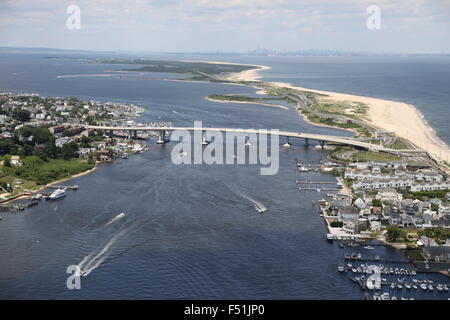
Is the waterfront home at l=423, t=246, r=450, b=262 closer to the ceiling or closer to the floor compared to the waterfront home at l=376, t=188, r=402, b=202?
closer to the floor

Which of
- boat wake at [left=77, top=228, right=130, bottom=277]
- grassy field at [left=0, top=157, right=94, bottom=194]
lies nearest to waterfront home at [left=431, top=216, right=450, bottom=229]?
boat wake at [left=77, top=228, right=130, bottom=277]

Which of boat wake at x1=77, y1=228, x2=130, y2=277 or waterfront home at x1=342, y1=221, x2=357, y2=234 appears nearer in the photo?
boat wake at x1=77, y1=228, x2=130, y2=277

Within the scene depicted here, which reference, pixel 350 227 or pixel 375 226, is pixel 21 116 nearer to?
pixel 350 227

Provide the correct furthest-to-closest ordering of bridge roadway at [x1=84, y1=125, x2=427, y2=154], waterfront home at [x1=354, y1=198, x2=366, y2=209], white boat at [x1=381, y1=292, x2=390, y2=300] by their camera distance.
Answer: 1. bridge roadway at [x1=84, y1=125, x2=427, y2=154]
2. waterfront home at [x1=354, y1=198, x2=366, y2=209]
3. white boat at [x1=381, y1=292, x2=390, y2=300]

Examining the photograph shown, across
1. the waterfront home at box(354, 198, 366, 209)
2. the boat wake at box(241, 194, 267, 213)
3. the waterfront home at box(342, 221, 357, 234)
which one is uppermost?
the waterfront home at box(354, 198, 366, 209)

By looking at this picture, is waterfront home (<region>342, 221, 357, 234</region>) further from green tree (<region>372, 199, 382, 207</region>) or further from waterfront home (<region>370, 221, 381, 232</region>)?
green tree (<region>372, 199, 382, 207</region>)

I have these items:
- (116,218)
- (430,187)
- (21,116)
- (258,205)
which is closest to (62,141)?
(21,116)
